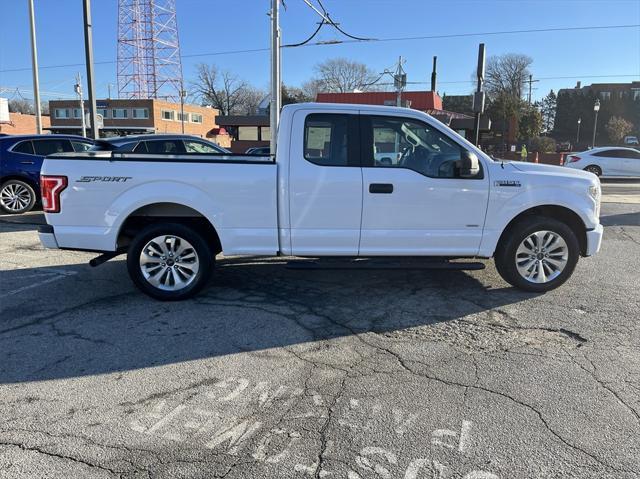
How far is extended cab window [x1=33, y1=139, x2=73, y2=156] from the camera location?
1116 cm

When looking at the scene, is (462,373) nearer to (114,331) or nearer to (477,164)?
(477,164)

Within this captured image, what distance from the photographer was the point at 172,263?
5.41 m

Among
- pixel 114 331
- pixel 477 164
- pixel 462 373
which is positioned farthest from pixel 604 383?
pixel 114 331

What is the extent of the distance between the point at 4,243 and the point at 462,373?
7861mm

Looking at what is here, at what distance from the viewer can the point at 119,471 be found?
2.69 metres

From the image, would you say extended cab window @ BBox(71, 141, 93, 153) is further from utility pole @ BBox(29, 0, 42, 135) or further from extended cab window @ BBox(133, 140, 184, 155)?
utility pole @ BBox(29, 0, 42, 135)

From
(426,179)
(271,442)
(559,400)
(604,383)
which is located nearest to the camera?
(271,442)

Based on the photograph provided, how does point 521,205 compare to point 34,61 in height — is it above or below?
below

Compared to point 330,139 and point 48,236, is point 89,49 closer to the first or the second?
point 48,236

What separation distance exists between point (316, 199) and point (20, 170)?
8.55 metres

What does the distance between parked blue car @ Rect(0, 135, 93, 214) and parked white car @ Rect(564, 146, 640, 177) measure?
19.9m

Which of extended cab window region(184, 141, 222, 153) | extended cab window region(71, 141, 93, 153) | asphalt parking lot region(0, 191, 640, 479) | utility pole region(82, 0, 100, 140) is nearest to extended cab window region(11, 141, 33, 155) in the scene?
extended cab window region(71, 141, 93, 153)

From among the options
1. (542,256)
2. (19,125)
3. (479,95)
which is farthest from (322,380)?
(19,125)

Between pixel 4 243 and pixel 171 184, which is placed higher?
pixel 171 184
